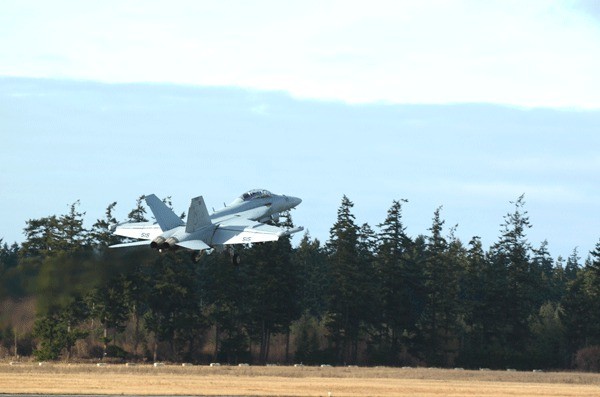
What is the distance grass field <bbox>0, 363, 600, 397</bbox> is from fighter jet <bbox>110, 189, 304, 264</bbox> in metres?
8.52

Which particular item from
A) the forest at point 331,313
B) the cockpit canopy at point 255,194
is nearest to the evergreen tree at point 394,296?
the forest at point 331,313

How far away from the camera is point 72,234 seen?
111 metres

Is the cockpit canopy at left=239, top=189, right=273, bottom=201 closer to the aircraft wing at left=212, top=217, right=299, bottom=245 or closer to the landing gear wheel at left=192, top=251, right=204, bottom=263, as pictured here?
the aircraft wing at left=212, top=217, right=299, bottom=245

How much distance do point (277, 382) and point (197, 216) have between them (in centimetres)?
1335

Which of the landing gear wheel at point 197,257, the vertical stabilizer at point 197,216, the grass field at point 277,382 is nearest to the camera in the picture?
the grass field at point 277,382

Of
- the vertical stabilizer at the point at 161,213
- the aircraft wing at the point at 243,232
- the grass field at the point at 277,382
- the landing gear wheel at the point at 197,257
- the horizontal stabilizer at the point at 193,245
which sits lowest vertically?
the grass field at the point at 277,382

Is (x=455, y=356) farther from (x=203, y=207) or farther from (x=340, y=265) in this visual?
(x=203, y=207)

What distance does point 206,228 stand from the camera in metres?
68.5

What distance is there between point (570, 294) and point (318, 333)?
29303 millimetres

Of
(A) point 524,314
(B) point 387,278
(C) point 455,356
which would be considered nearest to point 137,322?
(B) point 387,278

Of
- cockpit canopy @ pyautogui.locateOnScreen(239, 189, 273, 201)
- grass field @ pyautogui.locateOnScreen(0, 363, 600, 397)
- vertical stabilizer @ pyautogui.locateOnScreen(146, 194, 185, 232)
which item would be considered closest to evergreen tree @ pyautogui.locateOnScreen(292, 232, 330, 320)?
grass field @ pyautogui.locateOnScreen(0, 363, 600, 397)

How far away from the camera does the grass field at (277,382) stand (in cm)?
6278

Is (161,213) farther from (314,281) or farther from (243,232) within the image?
(314,281)

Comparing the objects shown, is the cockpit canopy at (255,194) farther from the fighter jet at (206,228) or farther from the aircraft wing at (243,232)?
the aircraft wing at (243,232)
